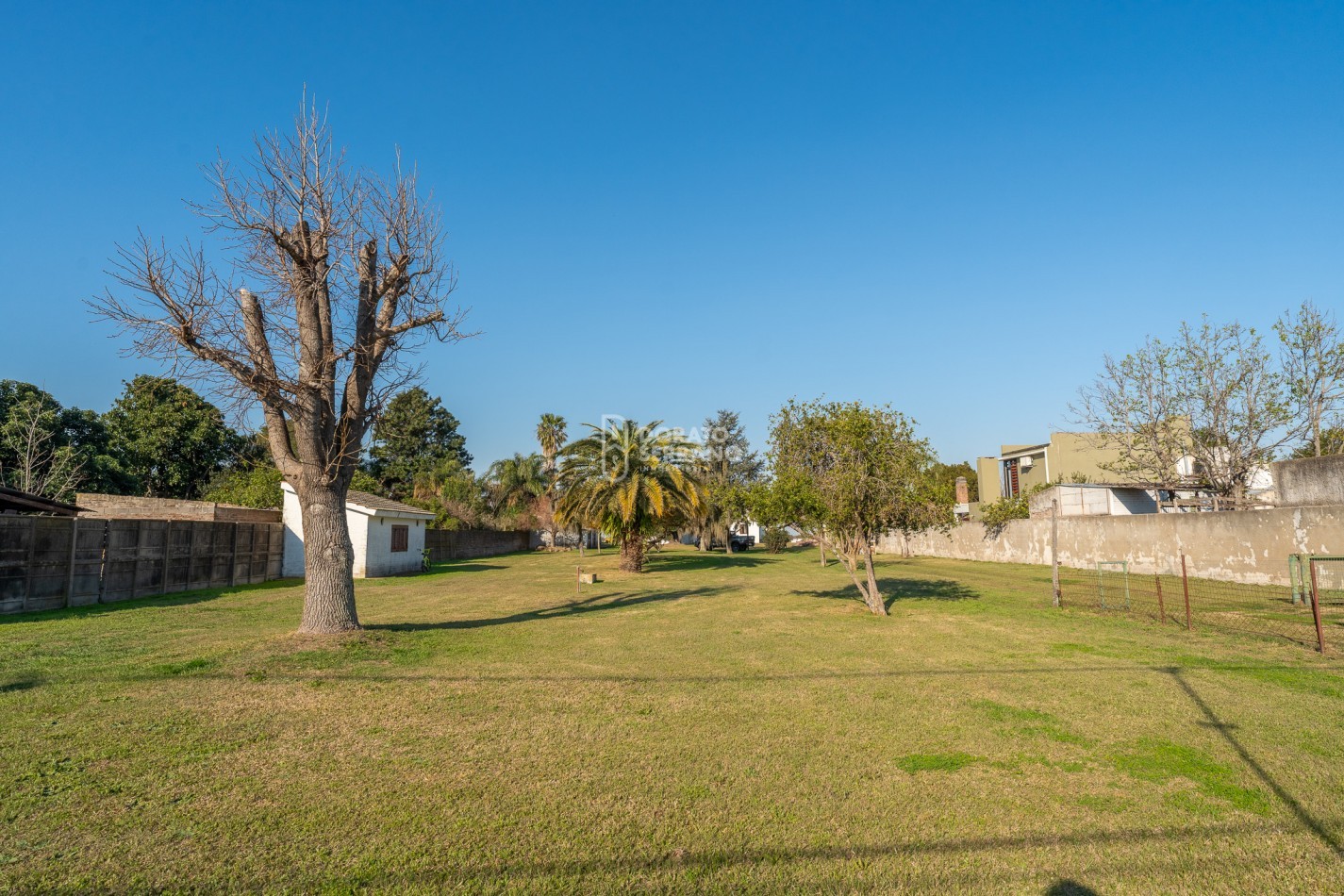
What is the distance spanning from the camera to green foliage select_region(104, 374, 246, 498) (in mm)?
38812

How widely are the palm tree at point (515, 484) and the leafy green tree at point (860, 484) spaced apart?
4006 cm

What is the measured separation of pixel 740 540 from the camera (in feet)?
194

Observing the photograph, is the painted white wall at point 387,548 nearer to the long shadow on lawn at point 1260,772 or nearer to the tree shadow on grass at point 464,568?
the tree shadow on grass at point 464,568

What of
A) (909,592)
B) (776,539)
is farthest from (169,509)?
(776,539)

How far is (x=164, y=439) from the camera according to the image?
3947 centimetres

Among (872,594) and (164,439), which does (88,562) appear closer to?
(872,594)

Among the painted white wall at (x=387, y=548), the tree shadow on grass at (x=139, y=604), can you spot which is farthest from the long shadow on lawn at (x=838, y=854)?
the painted white wall at (x=387, y=548)

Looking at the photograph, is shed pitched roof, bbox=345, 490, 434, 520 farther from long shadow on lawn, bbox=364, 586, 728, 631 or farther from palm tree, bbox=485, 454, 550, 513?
palm tree, bbox=485, 454, 550, 513

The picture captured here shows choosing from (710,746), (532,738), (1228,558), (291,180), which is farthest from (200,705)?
(1228,558)

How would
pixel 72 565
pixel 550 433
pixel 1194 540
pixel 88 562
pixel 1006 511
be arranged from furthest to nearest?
pixel 550 433, pixel 1006 511, pixel 1194 540, pixel 88 562, pixel 72 565

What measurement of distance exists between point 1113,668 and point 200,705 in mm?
10763

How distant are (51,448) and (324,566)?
32.2m

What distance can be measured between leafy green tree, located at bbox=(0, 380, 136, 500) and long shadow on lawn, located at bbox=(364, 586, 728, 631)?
25496 mm

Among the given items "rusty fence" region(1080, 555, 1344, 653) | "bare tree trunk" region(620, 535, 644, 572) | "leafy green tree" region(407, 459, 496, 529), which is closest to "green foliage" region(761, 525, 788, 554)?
"leafy green tree" region(407, 459, 496, 529)
